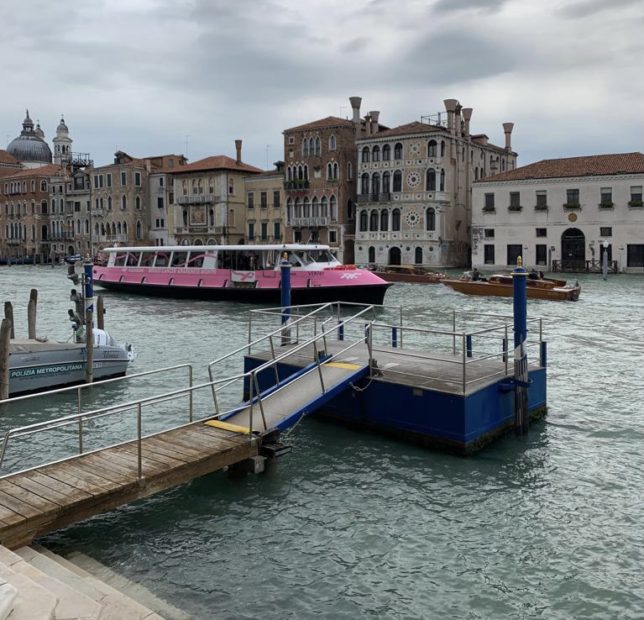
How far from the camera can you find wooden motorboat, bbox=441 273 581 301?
30578 mm

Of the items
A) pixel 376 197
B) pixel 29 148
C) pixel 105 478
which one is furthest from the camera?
pixel 29 148

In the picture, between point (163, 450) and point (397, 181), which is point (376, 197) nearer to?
point (397, 181)

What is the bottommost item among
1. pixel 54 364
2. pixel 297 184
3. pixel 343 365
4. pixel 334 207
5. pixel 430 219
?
pixel 54 364

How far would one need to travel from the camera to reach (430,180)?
5181cm

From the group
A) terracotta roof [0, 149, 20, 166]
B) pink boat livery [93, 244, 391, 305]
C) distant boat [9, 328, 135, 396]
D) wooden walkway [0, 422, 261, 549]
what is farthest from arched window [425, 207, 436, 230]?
terracotta roof [0, 149, 20, 166]

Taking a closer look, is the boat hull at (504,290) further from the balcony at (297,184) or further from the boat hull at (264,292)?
the balcony at (297,184)

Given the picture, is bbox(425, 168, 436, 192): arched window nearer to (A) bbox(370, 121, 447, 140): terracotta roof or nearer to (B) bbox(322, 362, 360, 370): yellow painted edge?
(A) bbox(370, 121, 447, 140): terracotta roof

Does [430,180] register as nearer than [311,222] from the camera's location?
Yes

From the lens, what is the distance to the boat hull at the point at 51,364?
44.9 feet

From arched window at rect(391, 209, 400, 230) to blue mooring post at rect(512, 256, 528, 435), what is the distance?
4338 centimetres

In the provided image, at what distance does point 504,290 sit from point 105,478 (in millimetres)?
27523

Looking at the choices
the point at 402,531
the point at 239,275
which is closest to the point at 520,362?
the point at 402,531

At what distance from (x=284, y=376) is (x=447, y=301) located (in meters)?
20.6

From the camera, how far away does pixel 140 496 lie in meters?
7.23
